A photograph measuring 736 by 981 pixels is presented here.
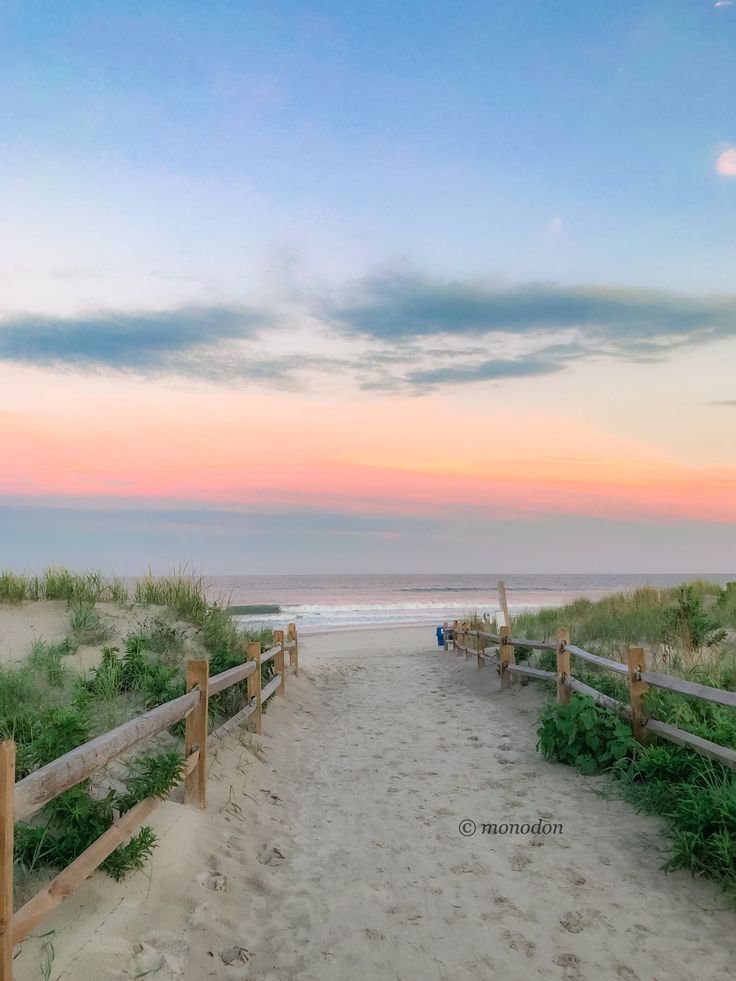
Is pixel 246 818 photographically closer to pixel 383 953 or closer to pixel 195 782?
pixel 195 782

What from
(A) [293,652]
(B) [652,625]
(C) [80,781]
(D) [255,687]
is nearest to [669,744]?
(D) [255,687]

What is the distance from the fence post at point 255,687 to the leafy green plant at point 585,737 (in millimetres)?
3302

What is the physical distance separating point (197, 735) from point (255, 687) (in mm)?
2889

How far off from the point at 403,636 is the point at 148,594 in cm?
1675

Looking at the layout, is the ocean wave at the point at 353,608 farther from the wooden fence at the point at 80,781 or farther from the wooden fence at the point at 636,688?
the wooden fence at the point at 80,781

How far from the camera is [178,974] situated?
140 inches

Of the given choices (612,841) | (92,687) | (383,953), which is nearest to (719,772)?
(612,841)

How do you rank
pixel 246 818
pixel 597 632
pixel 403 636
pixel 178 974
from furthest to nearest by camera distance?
1. pixel 403 636
2. pixel 597 632
3. pixel 246 818
4. pixel 178 974

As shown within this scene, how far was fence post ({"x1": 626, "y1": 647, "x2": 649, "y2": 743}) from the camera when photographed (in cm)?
668

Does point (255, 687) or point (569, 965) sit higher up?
point (255, 687)

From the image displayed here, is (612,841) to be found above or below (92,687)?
below

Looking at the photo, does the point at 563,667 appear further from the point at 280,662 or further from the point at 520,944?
the point at 520,944

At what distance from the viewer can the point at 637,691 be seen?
6.68 meters

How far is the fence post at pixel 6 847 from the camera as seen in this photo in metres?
2.62
